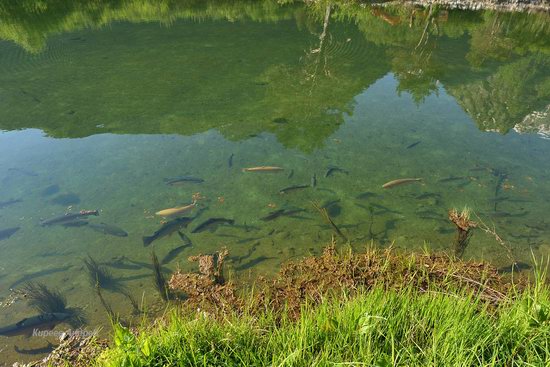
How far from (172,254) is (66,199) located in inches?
94.7

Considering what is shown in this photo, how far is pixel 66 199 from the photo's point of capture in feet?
19.0

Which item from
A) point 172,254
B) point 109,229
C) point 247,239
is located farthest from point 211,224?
point 109,229

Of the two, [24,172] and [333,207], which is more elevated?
[24,172]

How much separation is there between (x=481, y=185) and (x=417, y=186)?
1085mm

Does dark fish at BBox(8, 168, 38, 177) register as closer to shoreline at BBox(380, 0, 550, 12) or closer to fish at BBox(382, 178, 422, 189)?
fish at BBox(382, 178, 422, 189)

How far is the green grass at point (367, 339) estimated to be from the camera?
2223mm

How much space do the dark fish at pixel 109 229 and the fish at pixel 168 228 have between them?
1.19 feet

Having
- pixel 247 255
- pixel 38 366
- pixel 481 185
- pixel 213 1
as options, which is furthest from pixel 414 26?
pixel 38 366

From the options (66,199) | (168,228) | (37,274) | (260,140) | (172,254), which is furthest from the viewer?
(260,140)

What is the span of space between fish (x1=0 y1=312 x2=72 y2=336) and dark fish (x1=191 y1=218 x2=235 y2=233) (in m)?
1.93

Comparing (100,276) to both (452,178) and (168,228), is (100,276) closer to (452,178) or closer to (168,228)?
(168,228)

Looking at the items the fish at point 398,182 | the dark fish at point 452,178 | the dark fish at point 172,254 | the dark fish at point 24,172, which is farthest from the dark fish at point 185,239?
the dark fish at point 452,178

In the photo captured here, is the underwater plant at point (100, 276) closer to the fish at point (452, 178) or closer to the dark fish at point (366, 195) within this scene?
the dark fish at point (366, 195)

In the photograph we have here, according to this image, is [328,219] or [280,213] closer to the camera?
[328,219]
